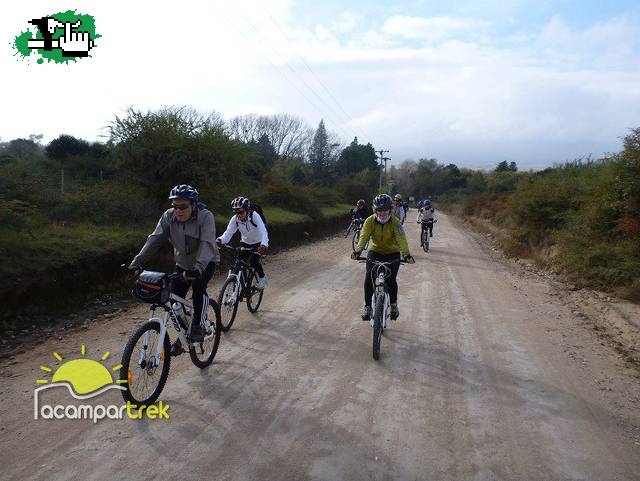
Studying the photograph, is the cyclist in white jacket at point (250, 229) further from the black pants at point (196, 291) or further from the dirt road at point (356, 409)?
the black pants at point (196, 291)

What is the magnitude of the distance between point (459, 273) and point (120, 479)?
11080mm

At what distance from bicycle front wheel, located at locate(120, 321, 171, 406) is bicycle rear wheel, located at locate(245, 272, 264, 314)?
3.14 metres

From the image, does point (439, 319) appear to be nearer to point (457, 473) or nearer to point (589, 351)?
point (589, 351)

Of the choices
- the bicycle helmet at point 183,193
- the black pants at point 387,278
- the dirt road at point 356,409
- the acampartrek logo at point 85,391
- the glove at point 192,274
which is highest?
the bicycle helmet at point 183,193

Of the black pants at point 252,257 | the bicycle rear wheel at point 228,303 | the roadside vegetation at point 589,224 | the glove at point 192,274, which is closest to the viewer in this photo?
the glove at point 192,274

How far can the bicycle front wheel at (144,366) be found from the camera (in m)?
4.08

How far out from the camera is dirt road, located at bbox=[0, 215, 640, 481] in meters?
3.54

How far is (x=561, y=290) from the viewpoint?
1140 cm

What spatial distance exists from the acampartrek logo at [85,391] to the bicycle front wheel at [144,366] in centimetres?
7

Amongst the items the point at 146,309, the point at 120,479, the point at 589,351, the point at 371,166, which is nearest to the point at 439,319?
the point at 589,351

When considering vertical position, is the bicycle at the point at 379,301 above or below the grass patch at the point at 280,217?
below

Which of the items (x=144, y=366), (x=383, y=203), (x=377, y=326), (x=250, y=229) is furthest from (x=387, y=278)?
(x=144, y=366)

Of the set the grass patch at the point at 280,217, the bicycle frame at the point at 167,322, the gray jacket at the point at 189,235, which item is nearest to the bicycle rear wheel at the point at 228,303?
the bicycle frame at the point at 167,322

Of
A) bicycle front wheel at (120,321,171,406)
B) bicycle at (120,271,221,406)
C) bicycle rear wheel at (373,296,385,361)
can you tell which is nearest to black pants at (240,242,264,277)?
bicycle rear wheel at (373,296,385,361)
